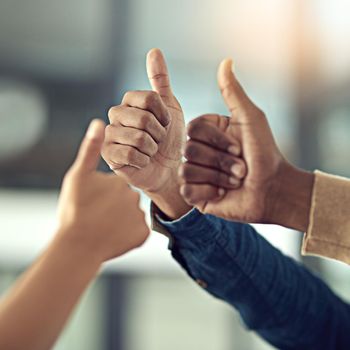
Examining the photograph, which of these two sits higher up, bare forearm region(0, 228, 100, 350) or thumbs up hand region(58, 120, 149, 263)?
thumbs up hand region(58, 120, 149, 263)

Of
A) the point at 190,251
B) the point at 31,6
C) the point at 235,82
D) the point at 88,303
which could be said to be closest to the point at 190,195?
the point at 235,82

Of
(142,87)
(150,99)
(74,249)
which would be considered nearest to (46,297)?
(74,249)

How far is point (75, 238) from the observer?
82 centimetres

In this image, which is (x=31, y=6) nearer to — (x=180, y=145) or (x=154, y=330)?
(x=154, y=330)

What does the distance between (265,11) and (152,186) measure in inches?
81.0

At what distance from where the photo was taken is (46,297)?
768 millimetres

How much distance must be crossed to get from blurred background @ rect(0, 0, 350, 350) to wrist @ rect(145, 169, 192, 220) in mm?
1414

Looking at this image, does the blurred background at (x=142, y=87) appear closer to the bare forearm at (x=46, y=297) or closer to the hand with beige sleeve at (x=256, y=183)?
the bare forearm at (x=46, y=297)

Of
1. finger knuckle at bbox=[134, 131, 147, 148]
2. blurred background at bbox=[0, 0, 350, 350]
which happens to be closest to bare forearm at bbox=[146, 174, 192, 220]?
finger knuckle at bbox=[134, 131, 147, 148]

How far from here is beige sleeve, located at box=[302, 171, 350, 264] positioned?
0.56m

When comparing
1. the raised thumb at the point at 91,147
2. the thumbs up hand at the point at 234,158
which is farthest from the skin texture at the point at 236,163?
the raised thumb at the point at 91,147

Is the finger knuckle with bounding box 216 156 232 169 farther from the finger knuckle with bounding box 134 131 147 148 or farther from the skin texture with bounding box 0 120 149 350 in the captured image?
the skin texture with bounding box 0 120 149 350

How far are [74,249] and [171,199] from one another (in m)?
0.16

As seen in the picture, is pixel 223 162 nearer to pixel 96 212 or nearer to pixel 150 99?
pixel 150 99
